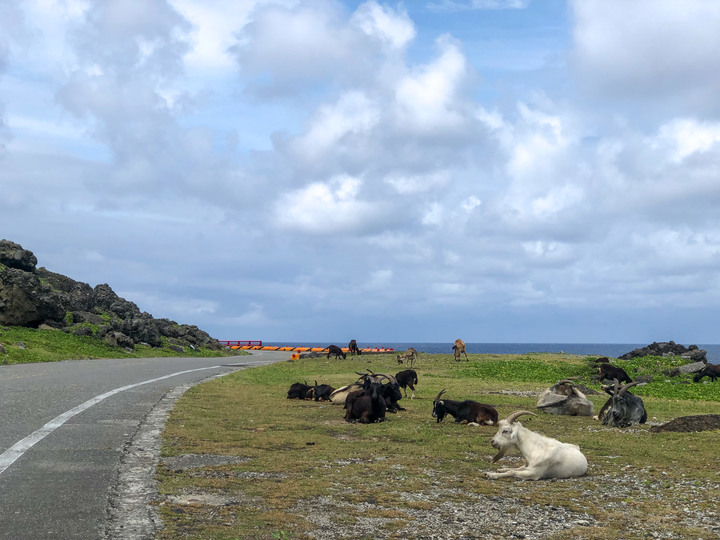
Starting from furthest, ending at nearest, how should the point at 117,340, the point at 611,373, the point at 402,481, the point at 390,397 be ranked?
the point at 117,340 < the point at 611,373 < the point at 390,397 < the point at 402,481

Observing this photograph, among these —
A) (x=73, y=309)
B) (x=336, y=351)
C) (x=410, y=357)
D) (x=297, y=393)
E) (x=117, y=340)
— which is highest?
(x=73, y=309)

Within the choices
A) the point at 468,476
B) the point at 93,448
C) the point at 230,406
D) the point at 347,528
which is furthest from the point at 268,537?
the point at 230,406

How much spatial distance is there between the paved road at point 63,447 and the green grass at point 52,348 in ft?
47.7

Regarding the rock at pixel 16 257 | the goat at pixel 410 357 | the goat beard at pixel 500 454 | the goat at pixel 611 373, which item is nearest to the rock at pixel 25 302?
the rock at pixel 16 257

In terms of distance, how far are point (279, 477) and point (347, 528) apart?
2901 millimetres

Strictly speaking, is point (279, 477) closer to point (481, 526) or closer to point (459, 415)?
point (481, 526)

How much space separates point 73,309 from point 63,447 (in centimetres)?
5237

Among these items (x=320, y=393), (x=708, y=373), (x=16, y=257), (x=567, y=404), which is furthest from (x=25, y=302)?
(x=708, y=373)

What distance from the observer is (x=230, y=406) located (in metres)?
19.9

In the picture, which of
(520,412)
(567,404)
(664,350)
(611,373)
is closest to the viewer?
(520,412)

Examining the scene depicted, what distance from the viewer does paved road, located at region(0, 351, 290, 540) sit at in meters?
7.26

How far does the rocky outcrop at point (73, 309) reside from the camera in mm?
49500

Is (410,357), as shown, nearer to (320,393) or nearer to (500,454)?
(320,393)

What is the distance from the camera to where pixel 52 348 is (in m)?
43.4
